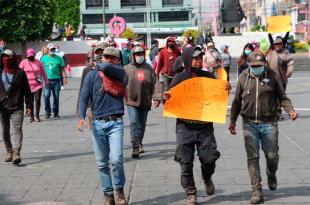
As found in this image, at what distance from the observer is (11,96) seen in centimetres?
976

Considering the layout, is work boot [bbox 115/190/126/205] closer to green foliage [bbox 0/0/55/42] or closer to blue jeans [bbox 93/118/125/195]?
blue jeans [bbox 93/118/125/195]

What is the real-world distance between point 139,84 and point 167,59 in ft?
9.64

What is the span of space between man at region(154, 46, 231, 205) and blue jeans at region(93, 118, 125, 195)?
2.01 ft

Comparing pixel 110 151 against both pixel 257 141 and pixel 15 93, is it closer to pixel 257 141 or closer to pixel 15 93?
pixel 257 141

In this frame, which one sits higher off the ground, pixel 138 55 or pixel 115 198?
pixel 138 55

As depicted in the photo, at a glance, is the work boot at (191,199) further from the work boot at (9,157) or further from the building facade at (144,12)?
the building facade at (144,12)

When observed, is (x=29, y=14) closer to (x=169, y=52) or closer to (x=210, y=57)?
(x=210, y=57)

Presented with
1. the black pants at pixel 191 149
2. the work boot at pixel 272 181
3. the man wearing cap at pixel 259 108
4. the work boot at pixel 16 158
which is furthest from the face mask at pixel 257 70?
the work boot at pixel 16 158

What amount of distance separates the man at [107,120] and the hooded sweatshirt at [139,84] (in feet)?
9.17

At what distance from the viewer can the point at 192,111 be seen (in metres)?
7.00

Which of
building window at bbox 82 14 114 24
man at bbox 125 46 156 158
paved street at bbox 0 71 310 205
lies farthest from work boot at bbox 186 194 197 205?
building window at bbox 82 14 114 24

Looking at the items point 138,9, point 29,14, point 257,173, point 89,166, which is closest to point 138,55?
point 89,166

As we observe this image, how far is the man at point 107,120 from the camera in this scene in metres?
6.95

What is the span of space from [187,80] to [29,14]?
2365 centimetres
